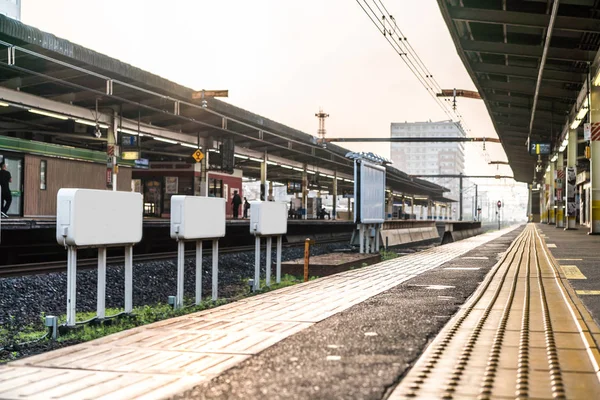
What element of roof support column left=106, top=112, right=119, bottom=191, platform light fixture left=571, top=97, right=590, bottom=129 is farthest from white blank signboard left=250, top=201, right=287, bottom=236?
platform light fixture left=571, top=97, right=590, bottom=129

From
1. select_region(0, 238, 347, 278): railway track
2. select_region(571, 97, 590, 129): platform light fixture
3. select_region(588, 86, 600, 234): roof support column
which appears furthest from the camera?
select_region(588, 86, 600, 234): roof support column

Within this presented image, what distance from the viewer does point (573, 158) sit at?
114ft

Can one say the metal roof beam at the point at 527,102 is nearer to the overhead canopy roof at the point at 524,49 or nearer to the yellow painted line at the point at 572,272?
the overhead canopy roof at the point at 524,49

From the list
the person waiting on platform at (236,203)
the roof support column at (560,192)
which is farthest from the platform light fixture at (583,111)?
the person waiting on platform at (236,203)

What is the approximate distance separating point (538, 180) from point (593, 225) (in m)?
62.8

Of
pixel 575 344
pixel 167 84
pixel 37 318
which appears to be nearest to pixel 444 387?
pixel 575 344

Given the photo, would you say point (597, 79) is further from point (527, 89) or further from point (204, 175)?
point (204, 175)

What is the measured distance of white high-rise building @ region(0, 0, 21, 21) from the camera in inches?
1537

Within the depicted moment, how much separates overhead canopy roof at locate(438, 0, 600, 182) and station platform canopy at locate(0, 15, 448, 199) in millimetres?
9810

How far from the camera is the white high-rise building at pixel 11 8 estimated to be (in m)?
39.0

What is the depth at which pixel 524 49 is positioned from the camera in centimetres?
2339

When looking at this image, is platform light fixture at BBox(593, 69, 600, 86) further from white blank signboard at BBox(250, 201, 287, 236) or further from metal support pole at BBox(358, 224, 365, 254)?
white blank signboard at BBox(250, 201, 287, 236)

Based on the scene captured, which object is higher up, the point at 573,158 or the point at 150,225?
the point at 573,158

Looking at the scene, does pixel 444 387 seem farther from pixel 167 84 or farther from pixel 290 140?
pixel 290 140
